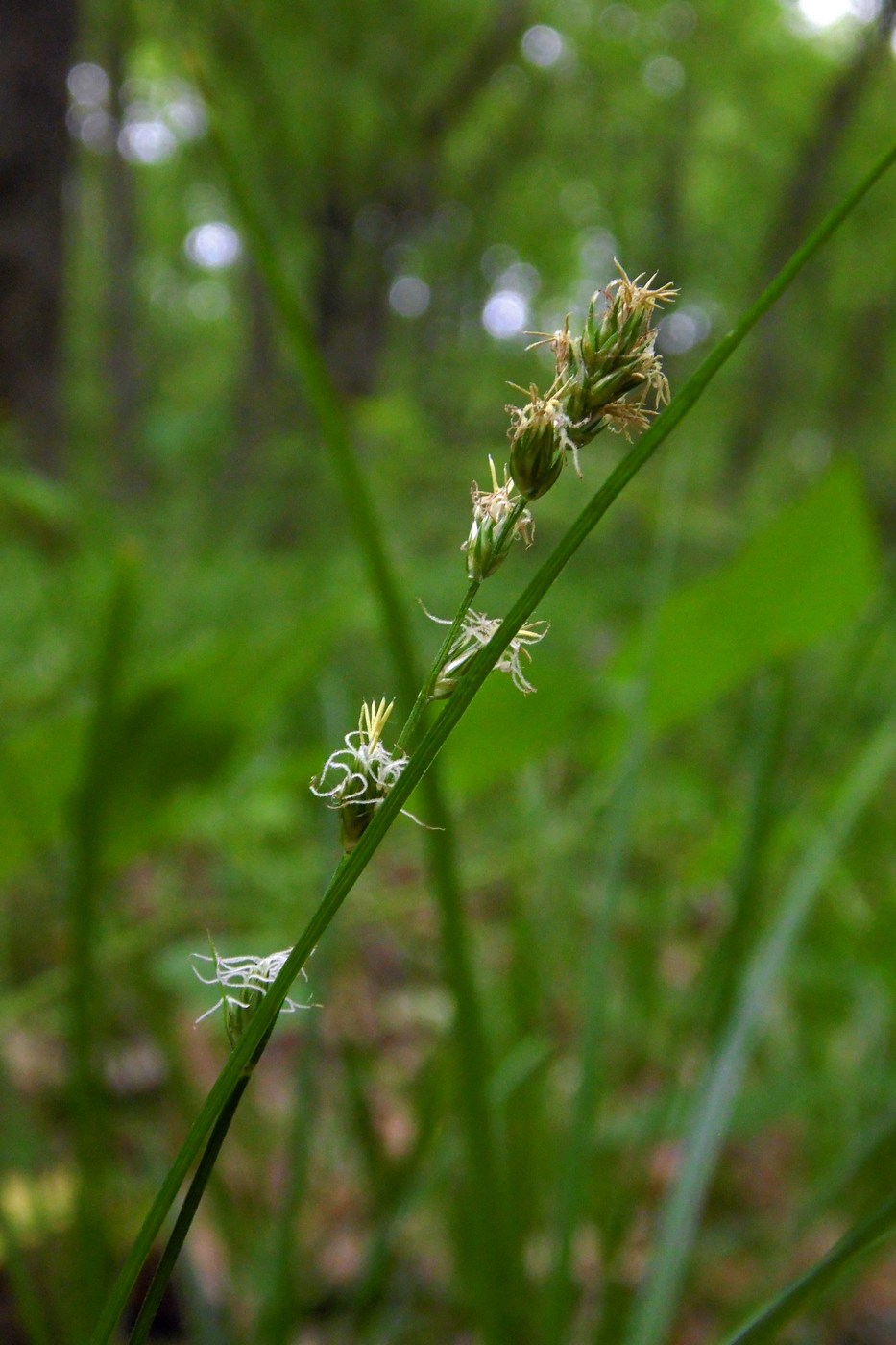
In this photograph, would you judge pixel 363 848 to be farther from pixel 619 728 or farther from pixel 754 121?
pixel 754 121

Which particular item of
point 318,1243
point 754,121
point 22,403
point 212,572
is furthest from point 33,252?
point 754,121

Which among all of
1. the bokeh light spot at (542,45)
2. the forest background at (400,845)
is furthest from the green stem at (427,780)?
the bokeh light spot at (542,45)

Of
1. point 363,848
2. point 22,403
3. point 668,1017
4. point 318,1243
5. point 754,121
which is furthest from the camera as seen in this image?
point 754,121

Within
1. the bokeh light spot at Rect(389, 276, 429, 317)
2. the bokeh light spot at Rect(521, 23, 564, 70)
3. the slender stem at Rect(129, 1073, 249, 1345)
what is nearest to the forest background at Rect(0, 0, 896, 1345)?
the slender stem at Rect(129, 1073, 249, 1345)

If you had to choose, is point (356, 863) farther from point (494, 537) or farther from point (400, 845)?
point (400, 845)

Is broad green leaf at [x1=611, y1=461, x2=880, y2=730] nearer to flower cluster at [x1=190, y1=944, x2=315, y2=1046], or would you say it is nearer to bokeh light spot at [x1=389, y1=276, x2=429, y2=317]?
flower cluster at [x1=190, y1=944, x2=315, y2=1046]

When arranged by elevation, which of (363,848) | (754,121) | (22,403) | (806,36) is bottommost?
(363,848)

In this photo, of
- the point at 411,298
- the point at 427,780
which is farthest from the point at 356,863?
the point at 411,298
